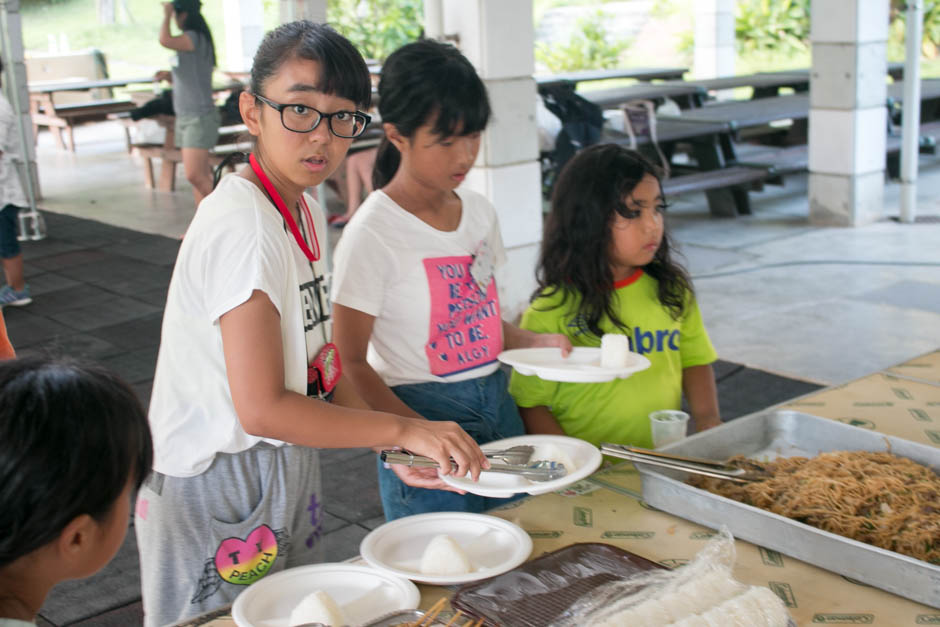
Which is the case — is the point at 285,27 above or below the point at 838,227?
above

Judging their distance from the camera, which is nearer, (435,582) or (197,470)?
(435,582)

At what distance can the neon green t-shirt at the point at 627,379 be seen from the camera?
2.25 m

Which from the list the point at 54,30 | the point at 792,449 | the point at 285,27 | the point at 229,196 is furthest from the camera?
the point at 54,30

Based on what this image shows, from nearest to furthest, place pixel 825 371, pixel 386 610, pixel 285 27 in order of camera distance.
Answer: pixel 386 610, pixel 285 27, pixel 825 371

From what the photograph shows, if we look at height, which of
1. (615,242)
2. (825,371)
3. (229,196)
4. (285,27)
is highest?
(285,27)

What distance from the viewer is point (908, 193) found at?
7.44 m

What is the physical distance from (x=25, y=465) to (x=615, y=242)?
62.2 inches

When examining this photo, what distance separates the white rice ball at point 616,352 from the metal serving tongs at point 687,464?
31 centimetres

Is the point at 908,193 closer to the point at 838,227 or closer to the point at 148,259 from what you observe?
the point at 838,227

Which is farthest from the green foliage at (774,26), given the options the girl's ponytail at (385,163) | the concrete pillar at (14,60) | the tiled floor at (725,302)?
the girl's ponytail at (385,163)

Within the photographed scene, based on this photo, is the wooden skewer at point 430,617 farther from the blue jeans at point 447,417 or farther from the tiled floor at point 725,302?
the tiled floor at point 725,302

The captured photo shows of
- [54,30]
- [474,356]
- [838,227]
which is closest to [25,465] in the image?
[474,356]

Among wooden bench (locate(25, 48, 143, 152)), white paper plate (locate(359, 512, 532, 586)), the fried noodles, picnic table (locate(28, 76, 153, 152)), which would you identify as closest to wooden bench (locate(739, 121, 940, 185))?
the fried noodles

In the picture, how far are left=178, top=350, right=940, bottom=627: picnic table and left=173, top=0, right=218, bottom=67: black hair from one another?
6.34m
